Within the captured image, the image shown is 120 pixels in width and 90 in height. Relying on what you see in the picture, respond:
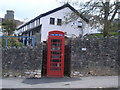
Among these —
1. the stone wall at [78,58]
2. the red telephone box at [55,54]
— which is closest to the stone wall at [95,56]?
the stone wall at [78,58]

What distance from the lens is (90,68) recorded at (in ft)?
41.2

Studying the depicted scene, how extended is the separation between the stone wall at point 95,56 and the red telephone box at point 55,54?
0.77 meters

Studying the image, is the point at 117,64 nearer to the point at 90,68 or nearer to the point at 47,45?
the point at 90,68

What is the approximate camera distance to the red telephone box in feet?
39.1

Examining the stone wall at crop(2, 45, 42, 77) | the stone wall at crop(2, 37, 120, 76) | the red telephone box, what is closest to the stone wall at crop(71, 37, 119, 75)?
the stone wall at crop(2, 37, 120, 76)

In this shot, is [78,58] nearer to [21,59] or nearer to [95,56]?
[95,56]

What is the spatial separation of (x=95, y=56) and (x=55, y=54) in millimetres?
2370

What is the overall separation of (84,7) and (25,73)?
333 inches

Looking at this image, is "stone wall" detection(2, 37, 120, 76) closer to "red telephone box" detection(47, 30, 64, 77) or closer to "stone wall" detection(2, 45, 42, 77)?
"stone wall" detection(2, 45, 42, 77)

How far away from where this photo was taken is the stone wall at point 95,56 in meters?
12.5

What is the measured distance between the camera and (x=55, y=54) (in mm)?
11914

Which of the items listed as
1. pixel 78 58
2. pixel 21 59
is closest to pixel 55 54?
pixel 78 58

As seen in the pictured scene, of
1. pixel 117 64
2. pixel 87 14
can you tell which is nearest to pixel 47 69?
pixel 117 64

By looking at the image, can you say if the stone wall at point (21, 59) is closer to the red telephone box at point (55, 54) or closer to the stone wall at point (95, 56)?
the red telephone box at point (55, 54)
